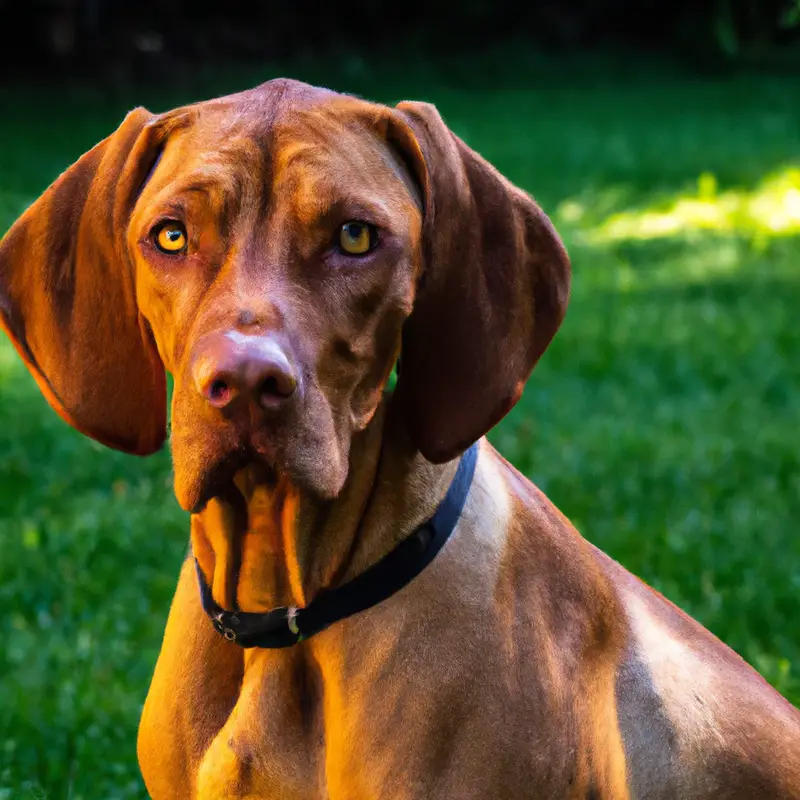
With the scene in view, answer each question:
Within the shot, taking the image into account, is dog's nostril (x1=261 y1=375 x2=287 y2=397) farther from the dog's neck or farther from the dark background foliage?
the dark background foliage

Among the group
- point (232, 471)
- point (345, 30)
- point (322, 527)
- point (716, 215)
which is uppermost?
point (345, 30)

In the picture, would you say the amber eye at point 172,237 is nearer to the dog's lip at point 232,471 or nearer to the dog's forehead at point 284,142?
the dog's forehead at point 284,142

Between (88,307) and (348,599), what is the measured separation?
28.7 inches

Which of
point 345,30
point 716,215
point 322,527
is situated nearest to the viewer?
point 322,527

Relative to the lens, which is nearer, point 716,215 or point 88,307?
point 88,307

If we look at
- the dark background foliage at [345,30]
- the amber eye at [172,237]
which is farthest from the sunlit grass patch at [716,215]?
the amber eye at [172,237]

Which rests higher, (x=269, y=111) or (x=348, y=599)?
(x=269, y=111)

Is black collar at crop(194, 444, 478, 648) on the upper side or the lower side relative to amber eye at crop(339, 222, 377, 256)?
lower

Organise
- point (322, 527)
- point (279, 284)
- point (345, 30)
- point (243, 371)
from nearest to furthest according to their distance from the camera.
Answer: point (243, 371) → point (279, 284) → point (322, 527) → point (345, 30)

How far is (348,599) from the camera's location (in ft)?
8.84

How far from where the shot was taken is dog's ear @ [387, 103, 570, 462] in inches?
105

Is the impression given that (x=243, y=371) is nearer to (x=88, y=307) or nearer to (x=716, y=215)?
(x=88, y=307)

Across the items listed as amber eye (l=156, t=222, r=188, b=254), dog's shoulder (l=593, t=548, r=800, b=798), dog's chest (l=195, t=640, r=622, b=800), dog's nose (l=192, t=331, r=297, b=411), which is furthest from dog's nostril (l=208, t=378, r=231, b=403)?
dog's shoulder (l=593, t=548, r=800, b=798)

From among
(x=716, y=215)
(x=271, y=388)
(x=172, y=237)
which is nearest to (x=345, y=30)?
(x=716, y=215)
